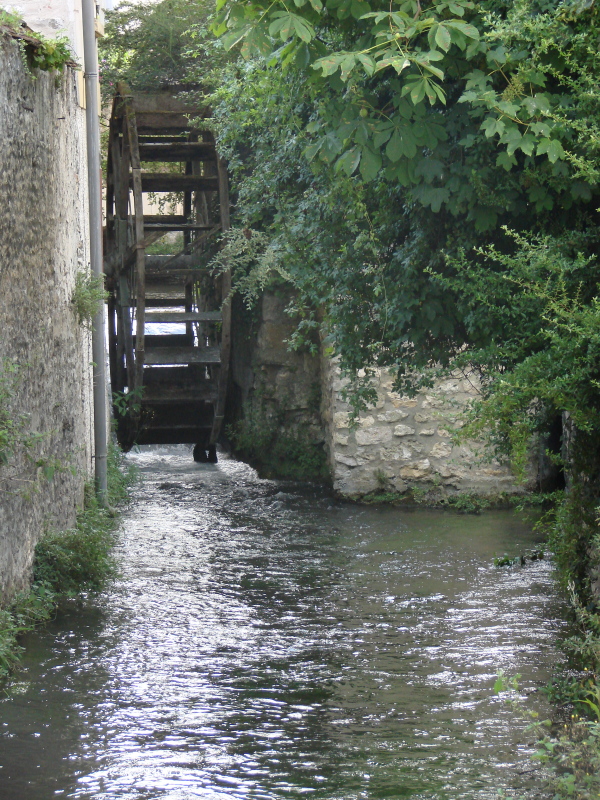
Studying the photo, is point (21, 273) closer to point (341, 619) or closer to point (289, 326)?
point (341, 619)

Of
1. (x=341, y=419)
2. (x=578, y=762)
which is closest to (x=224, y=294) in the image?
(x=341, y=419)

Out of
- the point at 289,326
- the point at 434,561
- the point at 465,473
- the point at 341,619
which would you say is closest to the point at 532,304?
the point at 341,619

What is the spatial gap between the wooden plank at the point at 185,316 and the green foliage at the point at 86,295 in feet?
12.8

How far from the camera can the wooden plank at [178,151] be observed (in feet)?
35.0

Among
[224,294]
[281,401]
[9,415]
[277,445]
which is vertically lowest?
[277,445]

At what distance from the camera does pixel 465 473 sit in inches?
323

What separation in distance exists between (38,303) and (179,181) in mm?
6230

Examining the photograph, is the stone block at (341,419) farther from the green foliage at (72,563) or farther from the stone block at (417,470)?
the green foliage at (72,563)

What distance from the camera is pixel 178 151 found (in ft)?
35.3

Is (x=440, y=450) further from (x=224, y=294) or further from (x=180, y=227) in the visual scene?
(x=180, y=227)

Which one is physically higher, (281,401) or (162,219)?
(162,219)

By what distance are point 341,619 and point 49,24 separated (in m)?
4.73

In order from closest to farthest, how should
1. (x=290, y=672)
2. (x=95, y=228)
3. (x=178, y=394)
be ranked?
1. (x=290, y=672)
2. (x=95, y=228)
3. (x=178, y=394)

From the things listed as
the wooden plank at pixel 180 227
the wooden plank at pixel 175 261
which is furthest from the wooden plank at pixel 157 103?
the wooden plank at pixel 175 261
